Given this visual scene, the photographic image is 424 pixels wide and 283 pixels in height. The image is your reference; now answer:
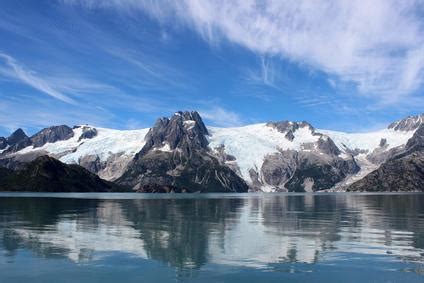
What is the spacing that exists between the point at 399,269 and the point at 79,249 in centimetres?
3194

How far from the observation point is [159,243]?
56500 mm

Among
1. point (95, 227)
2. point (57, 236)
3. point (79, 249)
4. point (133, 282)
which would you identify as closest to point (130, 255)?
point (79, 249)

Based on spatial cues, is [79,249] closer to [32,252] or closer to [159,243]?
[32,252]

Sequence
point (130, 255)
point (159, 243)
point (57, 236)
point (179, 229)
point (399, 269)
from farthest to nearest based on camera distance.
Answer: point (179, 229) < point (57, 236) < point (159, 243) < point (130, 255) < point (399, 269)

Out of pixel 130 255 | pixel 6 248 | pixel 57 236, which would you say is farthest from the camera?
pixel 57 236

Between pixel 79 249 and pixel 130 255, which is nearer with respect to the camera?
pixel 130 255

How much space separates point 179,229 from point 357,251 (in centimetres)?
3118

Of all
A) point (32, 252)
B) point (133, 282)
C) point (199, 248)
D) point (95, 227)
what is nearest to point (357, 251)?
point (199, 248)

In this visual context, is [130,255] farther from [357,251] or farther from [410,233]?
[410,233]

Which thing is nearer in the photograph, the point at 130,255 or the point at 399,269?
the point at 399,269

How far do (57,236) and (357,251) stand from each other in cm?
3796

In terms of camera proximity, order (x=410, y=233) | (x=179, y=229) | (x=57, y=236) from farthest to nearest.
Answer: (x=179, y=229), (x=410, y=233), (x=57, y=236)

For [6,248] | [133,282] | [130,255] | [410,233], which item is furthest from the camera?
[410,233]

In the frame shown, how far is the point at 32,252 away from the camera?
48344mm
